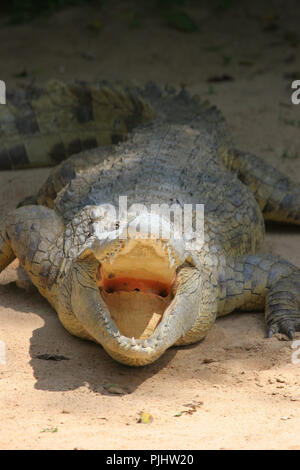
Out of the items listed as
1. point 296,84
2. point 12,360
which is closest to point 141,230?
point 12,360

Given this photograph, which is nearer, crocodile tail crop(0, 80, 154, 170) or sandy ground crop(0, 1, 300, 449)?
sandy ground crop(0, 1, 300, 449)

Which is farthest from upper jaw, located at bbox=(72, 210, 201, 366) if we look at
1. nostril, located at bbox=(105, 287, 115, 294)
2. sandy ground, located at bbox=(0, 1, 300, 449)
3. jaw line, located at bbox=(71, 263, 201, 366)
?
sandy ground, located at bbox=(0, 1, 300, 449)

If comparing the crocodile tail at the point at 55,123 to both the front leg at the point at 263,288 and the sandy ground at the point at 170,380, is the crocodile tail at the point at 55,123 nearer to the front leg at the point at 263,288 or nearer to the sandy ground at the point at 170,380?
the sandy ground at the point at 170,380

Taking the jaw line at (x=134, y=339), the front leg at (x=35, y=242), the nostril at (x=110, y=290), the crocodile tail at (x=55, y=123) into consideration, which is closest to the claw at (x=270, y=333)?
the jaw line at (x=134, y=339)

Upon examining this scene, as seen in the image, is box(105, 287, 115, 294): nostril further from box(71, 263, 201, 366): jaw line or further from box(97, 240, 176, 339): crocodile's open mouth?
box(71, 263, 201, 366): jaw line

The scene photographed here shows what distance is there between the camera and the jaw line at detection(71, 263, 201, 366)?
340cm

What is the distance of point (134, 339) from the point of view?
3422 mm

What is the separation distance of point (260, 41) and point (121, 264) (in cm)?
638

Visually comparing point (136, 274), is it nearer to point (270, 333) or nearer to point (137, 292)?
point (137, 292)

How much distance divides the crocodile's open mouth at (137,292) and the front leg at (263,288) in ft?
2.48

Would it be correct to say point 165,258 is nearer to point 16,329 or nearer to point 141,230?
point 141,230

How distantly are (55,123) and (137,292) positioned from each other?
3138 mm

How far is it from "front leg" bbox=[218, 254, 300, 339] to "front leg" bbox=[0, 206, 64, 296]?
107cm

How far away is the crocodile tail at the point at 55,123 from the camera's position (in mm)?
6402
